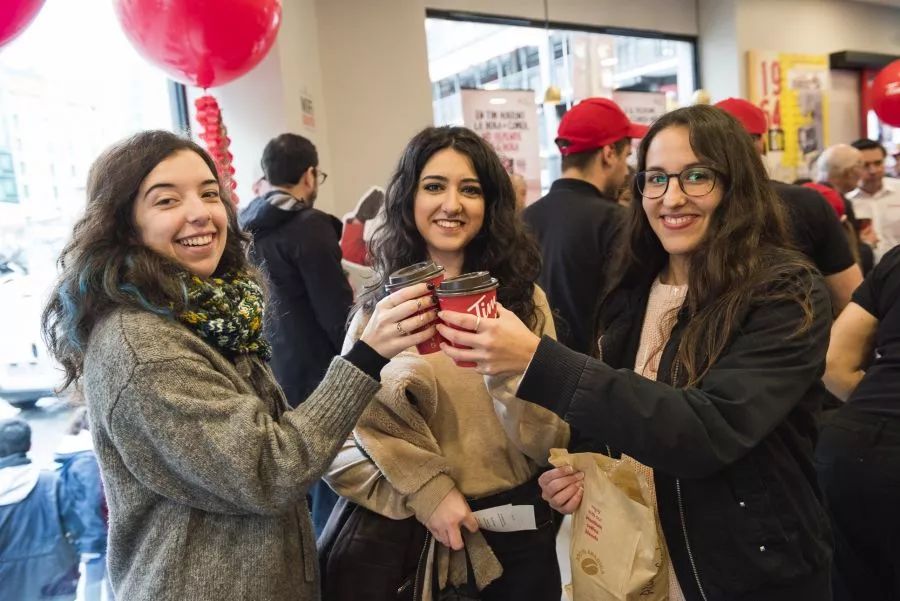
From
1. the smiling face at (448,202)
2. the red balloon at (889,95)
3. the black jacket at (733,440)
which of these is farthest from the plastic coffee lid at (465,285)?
the red balloon at (889,95)

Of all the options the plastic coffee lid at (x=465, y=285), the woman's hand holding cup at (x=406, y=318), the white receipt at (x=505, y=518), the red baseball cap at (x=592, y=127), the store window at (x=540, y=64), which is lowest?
the white receipt at (x=505, y=518)

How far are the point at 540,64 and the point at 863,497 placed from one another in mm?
4722

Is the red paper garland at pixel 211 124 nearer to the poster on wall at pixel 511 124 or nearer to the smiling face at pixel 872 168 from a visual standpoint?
the poster on wall at pixel 511 124

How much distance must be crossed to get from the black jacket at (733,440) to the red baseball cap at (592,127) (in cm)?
185

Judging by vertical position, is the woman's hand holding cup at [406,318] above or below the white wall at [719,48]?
below

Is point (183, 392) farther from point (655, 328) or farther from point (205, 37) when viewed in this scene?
point (205, 37)

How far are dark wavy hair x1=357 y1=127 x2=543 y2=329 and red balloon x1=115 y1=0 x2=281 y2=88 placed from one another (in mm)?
1262

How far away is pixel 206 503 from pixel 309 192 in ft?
7.43

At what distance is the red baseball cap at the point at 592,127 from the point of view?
3.00 meters

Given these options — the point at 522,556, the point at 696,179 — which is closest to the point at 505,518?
the point at 522,556

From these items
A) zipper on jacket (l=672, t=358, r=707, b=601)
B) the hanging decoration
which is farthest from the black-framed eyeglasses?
the hanging decoration

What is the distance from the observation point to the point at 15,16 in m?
1.81

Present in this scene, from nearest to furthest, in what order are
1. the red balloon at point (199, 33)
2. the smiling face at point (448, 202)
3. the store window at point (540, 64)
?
the smiling face at point (448, 202)
the red balloon at point (199, 33)
the store window at point (540, 64)

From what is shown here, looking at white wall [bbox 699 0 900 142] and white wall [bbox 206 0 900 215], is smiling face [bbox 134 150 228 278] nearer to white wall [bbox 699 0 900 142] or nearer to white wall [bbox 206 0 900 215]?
white wall [bbox 206 0 900 215]
